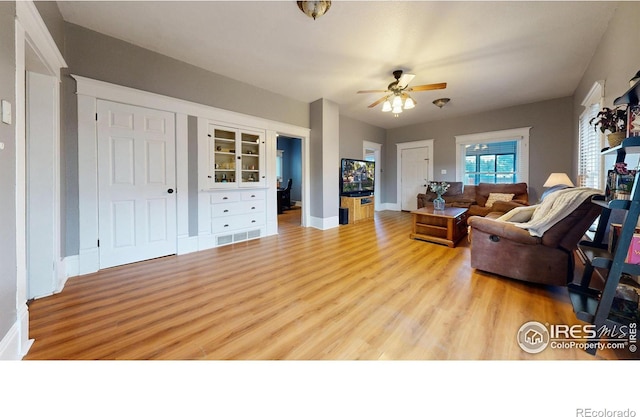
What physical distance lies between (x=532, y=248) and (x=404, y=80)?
249cm

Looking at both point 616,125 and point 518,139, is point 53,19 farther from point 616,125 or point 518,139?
point 518,139

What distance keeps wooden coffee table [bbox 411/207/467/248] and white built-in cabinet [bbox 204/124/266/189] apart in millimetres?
2774

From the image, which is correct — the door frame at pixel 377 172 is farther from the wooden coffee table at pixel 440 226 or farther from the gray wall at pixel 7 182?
the gray wall at pixel 7 182

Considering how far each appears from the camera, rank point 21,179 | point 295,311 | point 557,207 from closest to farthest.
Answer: point 21,179 < point 295,311 < point 557,207

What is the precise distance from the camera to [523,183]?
496cm

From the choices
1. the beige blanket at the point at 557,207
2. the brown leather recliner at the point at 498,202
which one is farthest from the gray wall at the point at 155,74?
the brown leather recliner at the point at 498,202

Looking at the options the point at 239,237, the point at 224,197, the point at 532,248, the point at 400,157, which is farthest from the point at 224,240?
the point at 400,157

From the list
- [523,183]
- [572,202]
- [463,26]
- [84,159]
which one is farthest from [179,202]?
[523,183]

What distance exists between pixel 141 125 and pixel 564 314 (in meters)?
4.50

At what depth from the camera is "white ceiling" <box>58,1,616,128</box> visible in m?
2.19

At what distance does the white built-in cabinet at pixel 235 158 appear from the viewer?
3502 mm

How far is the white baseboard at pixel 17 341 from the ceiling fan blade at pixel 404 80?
4081 mm

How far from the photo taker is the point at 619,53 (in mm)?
2150

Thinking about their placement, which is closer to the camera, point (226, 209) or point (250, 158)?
point (226, 209)
